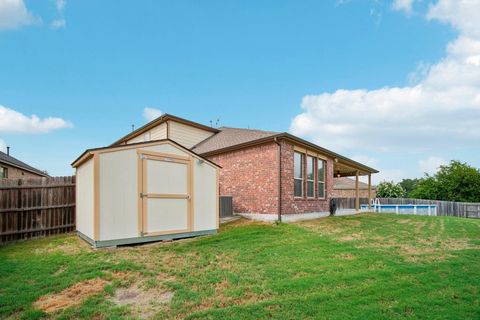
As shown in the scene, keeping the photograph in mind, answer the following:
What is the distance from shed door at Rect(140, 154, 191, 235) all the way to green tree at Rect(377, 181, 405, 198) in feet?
117

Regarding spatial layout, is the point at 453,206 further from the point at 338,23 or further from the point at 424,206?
the point at 338,23

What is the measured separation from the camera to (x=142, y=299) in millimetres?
4676

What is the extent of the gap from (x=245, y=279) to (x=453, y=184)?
36259 millimetres

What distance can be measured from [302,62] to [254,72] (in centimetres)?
270

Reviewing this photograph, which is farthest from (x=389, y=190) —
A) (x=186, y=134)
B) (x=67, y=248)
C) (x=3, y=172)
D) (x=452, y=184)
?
(x=3, y=172)

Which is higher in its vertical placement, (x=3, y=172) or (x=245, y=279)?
(x=3, y=172)

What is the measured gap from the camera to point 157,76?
1702cm

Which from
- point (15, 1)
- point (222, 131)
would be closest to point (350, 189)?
point (222, 131)

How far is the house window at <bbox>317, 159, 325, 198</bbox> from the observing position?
1462cm

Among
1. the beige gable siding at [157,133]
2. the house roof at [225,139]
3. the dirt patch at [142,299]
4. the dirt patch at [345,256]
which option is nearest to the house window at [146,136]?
the beige gable siding at [157,133]

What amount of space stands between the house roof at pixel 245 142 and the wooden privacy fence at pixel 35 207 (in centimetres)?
611

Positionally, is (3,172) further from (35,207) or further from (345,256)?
(345,256)

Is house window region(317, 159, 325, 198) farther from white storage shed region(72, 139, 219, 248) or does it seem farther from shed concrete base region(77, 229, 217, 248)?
shed concrete base region(77, 229, 217, 248)

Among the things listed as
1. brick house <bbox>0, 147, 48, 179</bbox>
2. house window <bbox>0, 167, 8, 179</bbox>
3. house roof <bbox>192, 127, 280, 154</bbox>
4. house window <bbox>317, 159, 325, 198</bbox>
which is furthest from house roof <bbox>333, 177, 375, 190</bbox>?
house window <bbox>0, 167, 8, 179</bbox>
